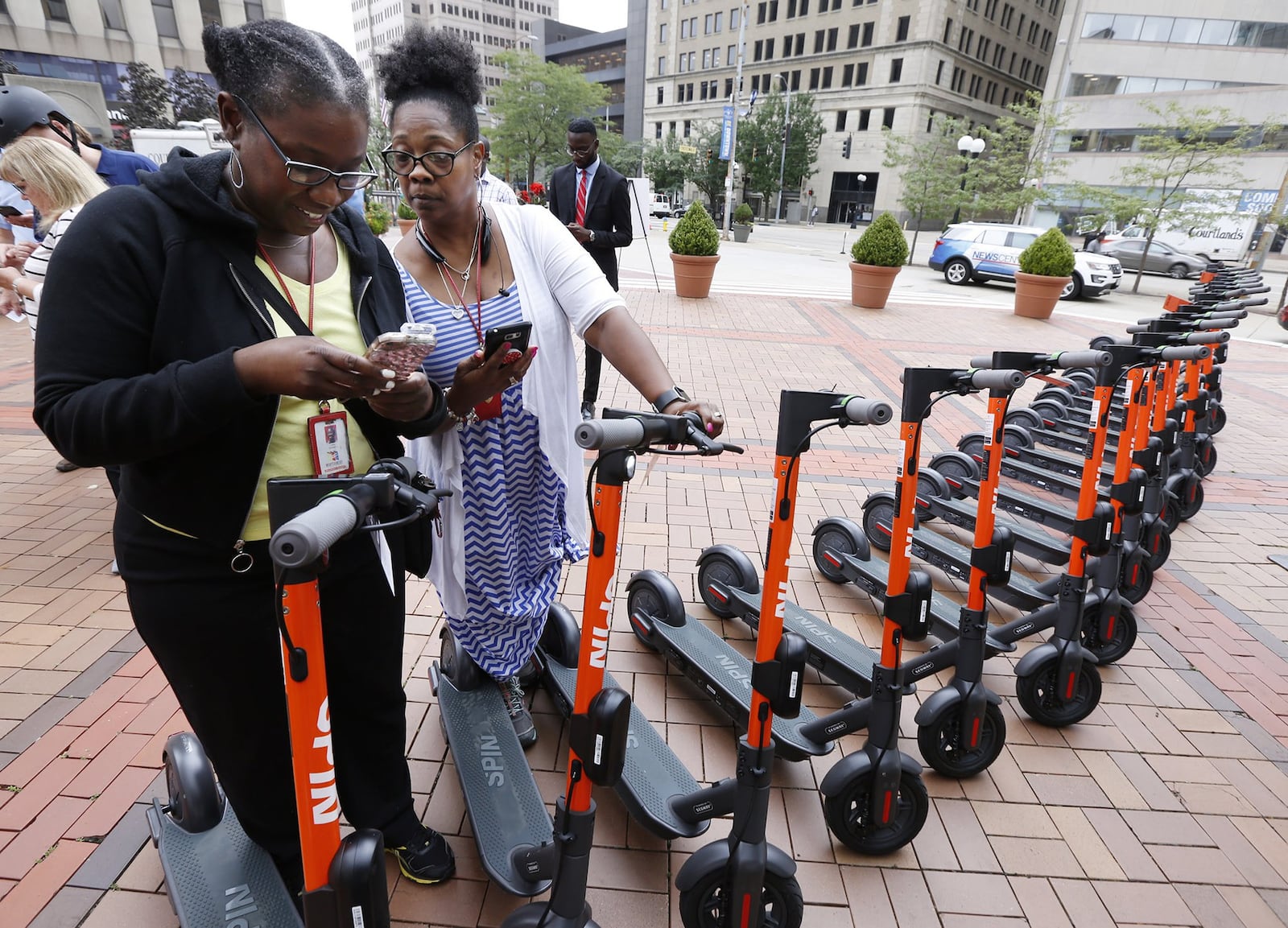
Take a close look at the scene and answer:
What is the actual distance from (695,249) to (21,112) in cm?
965

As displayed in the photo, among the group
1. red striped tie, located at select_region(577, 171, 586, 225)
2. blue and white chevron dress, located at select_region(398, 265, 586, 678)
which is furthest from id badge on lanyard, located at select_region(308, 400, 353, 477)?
red striped tie, located at select_region(577, 171, 586, 225)

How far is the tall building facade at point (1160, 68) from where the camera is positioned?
3259 cm

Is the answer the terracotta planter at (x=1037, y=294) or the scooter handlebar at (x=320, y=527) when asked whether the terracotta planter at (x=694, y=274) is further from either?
the scooter handlebar at (x=320, y=527)

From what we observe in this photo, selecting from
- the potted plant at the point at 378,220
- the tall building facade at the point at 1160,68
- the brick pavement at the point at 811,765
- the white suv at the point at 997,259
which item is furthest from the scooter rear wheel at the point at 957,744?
the tall building facade at the point at 1160,68

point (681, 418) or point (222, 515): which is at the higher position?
point (681, 418)

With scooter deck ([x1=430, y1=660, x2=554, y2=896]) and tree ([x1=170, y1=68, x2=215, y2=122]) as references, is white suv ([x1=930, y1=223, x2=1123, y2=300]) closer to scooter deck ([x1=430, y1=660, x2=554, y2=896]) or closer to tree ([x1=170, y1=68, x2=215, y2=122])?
scooter deck ([x1=430, y1=660, x2=554, y2=896])

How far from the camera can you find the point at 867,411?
1.68 meters

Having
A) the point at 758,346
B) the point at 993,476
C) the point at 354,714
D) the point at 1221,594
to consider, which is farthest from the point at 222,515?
the point at 758,346

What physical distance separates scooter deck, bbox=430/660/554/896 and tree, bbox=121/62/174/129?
35.9m

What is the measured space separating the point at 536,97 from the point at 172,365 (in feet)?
152

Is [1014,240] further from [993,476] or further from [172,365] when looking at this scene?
[172,365]

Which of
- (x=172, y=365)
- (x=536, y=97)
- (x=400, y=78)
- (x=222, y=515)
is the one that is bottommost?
(x=222, y=515)

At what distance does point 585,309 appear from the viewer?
2.08 m

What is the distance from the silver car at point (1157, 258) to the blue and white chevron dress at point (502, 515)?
2513cm
